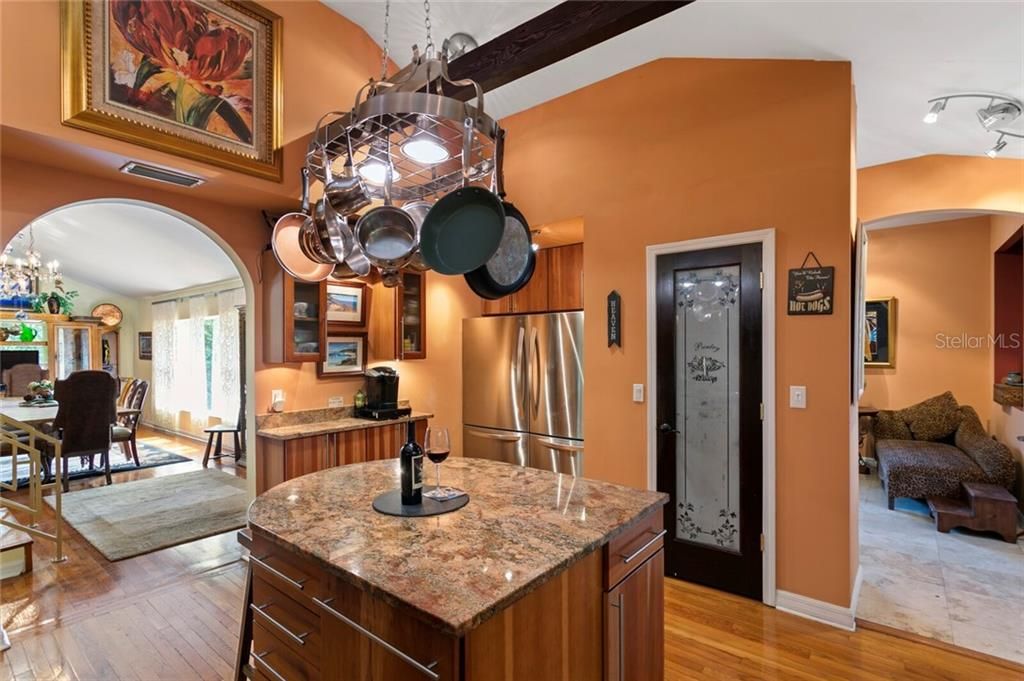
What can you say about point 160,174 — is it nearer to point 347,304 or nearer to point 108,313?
point 347,304

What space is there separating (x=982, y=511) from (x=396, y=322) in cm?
470

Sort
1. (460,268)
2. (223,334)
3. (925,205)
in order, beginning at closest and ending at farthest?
(460,268), (925,205), (223,334)

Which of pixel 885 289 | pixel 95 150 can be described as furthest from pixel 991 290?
pixel 95 150

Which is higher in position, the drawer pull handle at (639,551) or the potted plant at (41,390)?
the potted plant at (41,390)

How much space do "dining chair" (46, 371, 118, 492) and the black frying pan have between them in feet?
16.9

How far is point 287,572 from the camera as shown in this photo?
4.85 feet

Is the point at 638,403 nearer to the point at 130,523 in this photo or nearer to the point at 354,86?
the point at 354,86

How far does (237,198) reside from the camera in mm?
3094

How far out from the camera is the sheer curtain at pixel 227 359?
21.5 ft

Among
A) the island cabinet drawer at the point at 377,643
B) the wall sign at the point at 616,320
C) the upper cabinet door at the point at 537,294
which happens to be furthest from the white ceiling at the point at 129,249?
the island cabinet drawer at the point at 377,643

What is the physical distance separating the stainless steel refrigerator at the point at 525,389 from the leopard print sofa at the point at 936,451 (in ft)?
9.73

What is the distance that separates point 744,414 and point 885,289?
422 centimetres

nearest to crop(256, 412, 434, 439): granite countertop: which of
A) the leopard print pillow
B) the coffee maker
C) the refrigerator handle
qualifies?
the coffee maker

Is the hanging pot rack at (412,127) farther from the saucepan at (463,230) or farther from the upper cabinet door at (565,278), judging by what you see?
the upper cabinet door at (565,278)
